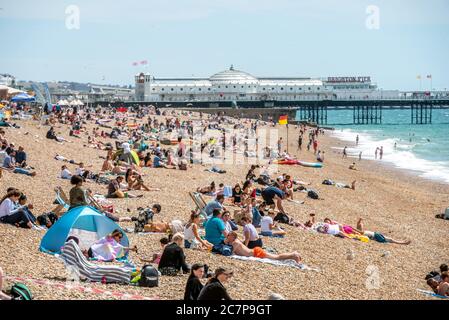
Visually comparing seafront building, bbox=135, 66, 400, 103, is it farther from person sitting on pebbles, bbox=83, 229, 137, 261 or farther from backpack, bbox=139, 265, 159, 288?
backpack, bbox=139, 265, 159, 288

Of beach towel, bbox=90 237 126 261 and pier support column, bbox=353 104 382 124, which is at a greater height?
→ beach towel, bbox=90 237 126 261

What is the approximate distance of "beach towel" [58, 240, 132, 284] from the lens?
8211 mm

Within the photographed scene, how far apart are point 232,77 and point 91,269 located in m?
88.7

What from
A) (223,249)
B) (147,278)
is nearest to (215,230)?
(223,249)

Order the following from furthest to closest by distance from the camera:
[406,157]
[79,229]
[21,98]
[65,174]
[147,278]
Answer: [406,157]
[21,98]
[65,174]
[79,229]
[147,278]

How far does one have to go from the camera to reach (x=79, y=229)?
A: 385 inches

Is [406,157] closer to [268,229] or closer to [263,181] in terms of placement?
[263,181]

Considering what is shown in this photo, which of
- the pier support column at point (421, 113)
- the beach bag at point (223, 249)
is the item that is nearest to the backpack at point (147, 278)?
the beach bag at point (223, 249)

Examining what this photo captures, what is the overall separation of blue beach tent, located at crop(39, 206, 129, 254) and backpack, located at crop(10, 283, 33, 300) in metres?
2.38

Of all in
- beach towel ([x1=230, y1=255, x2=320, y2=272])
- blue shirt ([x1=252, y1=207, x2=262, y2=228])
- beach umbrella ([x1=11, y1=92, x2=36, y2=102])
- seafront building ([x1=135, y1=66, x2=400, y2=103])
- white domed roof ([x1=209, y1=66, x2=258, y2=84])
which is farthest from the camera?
white domed roof ([x1=209, y1=66, x2=258, y2=84])

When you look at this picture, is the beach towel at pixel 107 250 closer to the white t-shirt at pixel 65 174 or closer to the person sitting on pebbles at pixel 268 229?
the person sitting on pebbles at pixel 268 229

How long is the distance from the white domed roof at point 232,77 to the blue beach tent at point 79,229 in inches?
3302

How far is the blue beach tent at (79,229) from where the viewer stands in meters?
9.37

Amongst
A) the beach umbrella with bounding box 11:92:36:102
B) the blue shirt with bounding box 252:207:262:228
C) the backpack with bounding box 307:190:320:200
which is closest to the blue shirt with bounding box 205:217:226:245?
the blue shirt with bounding box 252:207:262:228
